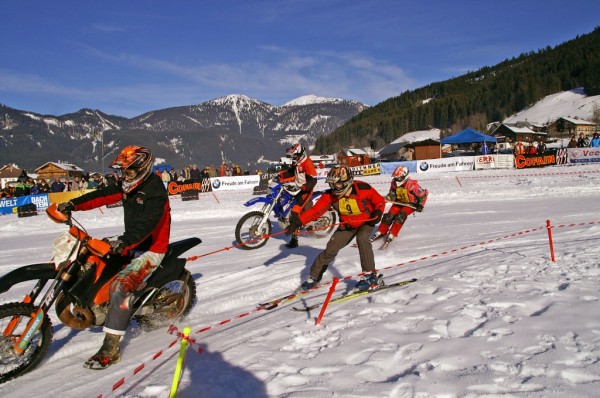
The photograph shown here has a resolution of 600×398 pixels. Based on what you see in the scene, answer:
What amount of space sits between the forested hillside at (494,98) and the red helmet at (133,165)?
445 feet

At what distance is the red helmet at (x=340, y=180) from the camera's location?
566 cm

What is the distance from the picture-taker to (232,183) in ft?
89.5

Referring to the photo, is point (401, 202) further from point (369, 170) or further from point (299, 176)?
point (369, 170)

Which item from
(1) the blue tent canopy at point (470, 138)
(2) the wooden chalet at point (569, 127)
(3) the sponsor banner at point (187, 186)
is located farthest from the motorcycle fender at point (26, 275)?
(2) the wooden chalet at point (569, 127)

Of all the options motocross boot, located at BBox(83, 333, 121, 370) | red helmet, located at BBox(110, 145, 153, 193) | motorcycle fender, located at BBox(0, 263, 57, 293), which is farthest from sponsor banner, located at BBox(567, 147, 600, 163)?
motorcycle fender, located at BBox(0, 263, 57, 293)

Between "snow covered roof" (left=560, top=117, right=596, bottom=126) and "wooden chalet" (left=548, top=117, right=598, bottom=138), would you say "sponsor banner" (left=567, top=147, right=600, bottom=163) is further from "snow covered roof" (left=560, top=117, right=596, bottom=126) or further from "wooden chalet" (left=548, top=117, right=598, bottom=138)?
"snow covered roof" (left=560, top=117, right=596, bottom=126)

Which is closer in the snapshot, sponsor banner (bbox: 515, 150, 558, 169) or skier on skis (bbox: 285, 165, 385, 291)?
skier on skis (bbox: 285, 165, 385, 291)

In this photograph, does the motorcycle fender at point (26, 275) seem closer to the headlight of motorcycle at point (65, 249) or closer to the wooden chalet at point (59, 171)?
the headlight of motorcycle at point (65, 249)

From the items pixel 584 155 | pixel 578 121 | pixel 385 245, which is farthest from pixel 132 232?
pixel 578 121

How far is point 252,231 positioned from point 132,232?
5.26 m

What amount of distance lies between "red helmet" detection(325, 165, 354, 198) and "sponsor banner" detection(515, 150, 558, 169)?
2617 cm

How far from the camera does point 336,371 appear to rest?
3.46m

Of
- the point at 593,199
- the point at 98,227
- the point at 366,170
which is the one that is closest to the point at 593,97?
the point at 366,170

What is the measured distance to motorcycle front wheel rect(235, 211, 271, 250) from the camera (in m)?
9.12
